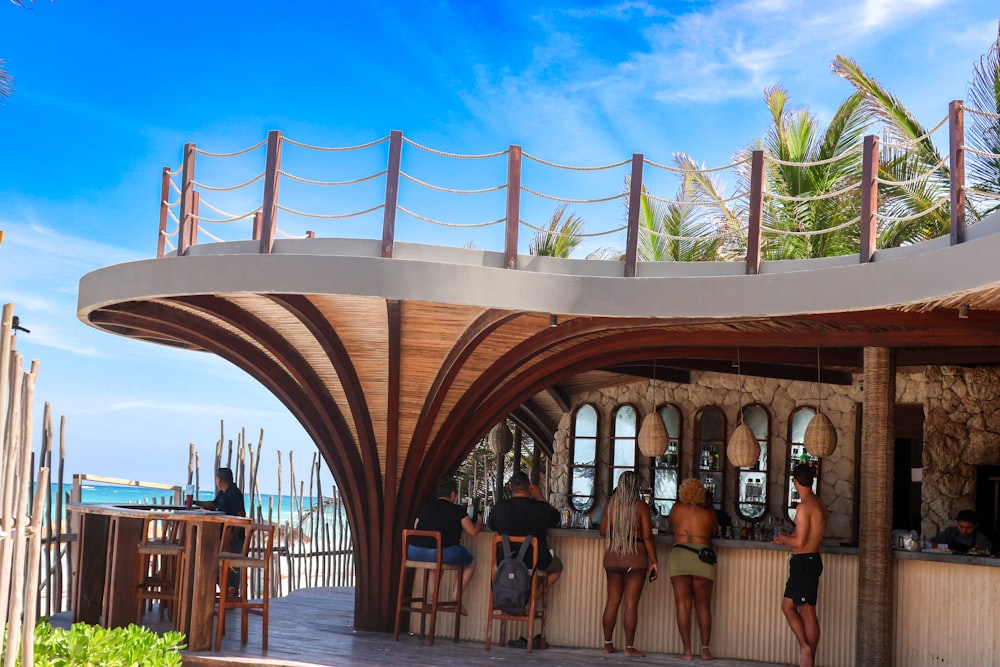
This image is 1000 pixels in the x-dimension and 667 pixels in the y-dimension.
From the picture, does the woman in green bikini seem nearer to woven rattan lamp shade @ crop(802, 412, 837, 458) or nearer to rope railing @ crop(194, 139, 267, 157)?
woven rattan lamp shade @ crop(802, 412, 837, 458)

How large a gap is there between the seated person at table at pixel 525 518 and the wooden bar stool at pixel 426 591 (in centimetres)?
56

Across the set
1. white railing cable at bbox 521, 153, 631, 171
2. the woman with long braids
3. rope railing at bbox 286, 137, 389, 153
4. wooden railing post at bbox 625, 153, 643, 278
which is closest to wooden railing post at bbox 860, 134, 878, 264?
wooden railing post at bbox 625, 153, 643, 278

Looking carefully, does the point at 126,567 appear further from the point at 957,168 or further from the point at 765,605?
the point at 957,168

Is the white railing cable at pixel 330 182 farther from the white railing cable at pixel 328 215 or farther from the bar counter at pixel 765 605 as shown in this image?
the bar counter at pixel 765 605

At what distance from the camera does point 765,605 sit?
8805 millimetres

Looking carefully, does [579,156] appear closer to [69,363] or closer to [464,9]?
[464,9]

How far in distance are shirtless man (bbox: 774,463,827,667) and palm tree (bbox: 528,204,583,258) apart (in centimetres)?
1329

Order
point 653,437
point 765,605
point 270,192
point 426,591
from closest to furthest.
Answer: point 270,192, point 765,605, point 426,591, point 653,437

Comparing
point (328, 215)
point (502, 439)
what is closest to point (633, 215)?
point (328, 215)

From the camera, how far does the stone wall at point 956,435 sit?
413 inches

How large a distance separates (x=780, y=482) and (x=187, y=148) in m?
6.82

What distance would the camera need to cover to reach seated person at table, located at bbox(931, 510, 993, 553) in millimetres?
8828

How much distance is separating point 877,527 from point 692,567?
1497 mm

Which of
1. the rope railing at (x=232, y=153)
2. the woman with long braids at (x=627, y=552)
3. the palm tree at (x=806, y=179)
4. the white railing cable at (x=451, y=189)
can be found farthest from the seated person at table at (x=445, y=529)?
the palm tree at (x=806, y=179)
